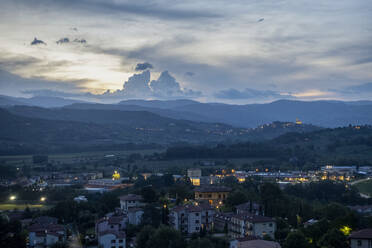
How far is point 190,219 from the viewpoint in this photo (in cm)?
3209

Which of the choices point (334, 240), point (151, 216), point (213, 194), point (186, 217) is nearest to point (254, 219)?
point (186, 217)

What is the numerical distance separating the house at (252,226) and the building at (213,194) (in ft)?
31.5

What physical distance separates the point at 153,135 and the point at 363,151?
8418cm

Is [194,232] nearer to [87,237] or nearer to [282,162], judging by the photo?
[87,237]

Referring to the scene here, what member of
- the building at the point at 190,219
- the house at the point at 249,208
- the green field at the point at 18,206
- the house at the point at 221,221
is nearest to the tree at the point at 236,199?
the house at the point at 249,208

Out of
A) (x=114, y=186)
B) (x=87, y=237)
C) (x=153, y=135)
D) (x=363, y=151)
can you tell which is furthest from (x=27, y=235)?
(x=153, y=135)

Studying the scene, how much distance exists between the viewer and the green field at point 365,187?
53.1m

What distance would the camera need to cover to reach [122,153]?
343 ft

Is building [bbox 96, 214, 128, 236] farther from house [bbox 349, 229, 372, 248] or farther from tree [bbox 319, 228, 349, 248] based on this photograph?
house [bbox 349, 229, 372, 248]

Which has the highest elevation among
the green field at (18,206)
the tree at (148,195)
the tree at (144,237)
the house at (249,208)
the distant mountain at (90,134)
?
the distant mountain at (90,134)

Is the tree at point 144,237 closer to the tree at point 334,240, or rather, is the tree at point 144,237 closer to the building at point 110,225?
the building at point 110,225

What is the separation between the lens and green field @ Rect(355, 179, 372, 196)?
174ft

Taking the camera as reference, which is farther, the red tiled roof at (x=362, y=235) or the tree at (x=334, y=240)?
the tree at (x=334, y=240)

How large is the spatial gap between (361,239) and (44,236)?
1823 centimetres
